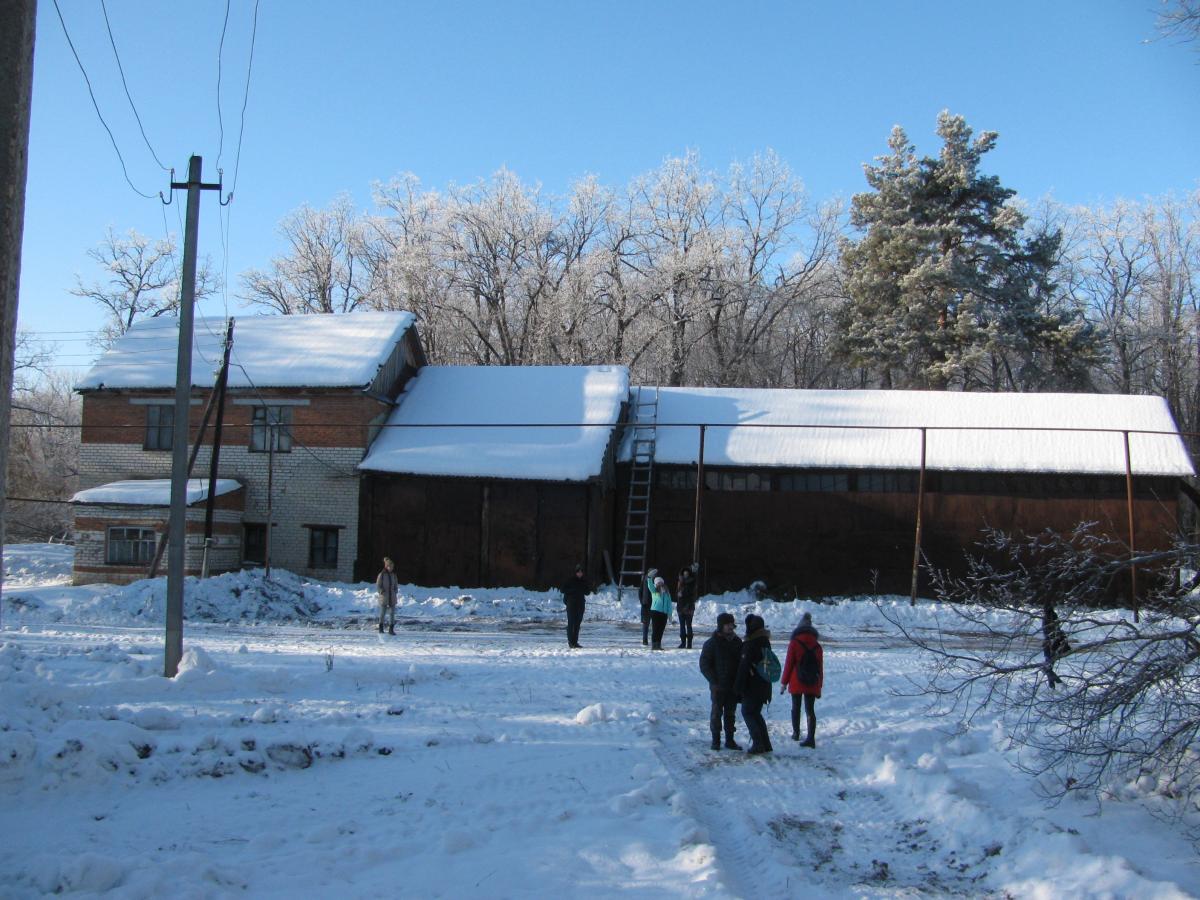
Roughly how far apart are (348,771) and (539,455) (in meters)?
18.6

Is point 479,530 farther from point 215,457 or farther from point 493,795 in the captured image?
point 493,795

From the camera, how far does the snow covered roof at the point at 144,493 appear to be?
26.6m

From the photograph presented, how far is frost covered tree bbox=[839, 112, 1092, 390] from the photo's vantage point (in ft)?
128

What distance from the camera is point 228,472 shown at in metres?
28.9

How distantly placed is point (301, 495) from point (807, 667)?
20675 millimetres

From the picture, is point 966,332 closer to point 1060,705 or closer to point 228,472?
point 228,472

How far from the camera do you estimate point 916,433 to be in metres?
28.5

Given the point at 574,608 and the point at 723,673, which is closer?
the point at 723,673

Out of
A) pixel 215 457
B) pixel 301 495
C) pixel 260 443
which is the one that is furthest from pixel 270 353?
pixel 215 457

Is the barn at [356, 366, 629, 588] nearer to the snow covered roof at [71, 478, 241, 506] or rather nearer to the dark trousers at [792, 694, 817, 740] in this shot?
the snow covered roof at [71, 478, 241, 506]

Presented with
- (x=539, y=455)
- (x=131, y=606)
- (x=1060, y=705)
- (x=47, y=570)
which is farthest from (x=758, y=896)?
(x=47, y=570)

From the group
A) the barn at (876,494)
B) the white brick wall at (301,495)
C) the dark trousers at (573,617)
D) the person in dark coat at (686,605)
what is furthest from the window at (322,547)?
the person in dark coat at (686,605)

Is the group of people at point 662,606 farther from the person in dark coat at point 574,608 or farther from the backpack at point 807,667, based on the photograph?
the backpack at point 807,667

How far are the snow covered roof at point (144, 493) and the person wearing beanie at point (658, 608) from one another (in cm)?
1452
